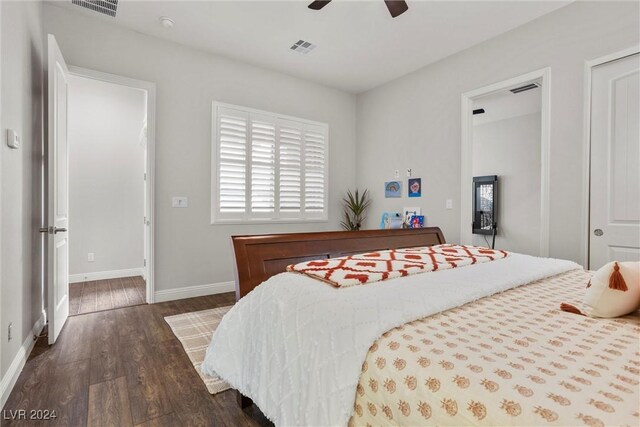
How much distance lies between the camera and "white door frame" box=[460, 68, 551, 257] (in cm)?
294

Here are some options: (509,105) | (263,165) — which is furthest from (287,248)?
(509,105)

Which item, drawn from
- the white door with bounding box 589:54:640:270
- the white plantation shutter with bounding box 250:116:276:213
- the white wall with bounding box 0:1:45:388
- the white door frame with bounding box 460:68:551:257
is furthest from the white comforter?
the white plantation shutter with bounding box 250:116:276:213

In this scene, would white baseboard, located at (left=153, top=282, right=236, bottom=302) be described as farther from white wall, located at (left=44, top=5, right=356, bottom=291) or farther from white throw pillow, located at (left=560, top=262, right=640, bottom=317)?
white throw pillow, located at (left=560, top=262, right=640, bottom=317)

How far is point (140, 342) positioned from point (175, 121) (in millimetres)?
2336

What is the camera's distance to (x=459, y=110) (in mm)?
3688

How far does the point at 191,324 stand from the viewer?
9.23 ft

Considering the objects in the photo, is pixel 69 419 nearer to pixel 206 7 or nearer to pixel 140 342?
pixel 140 342

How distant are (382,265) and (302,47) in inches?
120

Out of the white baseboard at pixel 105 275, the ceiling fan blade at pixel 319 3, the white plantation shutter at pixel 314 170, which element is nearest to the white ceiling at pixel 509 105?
the white plantation shutter at pixel 314 170

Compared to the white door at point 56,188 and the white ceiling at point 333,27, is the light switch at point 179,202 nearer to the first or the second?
the white door at point 56,188

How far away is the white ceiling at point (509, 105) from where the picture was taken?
458 cm

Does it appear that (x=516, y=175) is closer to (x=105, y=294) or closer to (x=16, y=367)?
(x=105, y=294)

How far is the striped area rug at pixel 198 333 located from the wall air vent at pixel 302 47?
2987mm

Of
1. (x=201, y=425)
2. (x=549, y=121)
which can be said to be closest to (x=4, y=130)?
(x=201, y=425)
